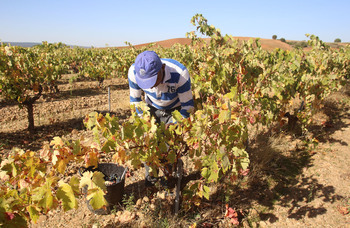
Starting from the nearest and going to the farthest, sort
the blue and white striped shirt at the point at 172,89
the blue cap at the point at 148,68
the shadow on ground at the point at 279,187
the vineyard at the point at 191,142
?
the vineyard at the point at 191,142, the blue cap at the point at 148,68, the blue and white striped shirt at the point at 172,89, the shadow on ground at the point at 279,187

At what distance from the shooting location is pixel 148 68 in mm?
2035

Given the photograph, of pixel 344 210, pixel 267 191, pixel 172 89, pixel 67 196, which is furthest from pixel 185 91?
pixel 344 210

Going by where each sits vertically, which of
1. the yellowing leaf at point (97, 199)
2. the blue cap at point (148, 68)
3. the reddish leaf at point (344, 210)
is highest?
the blue cap at point (148, 68)

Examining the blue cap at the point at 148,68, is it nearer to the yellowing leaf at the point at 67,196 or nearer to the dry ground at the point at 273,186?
the yellowing leaf at the point at 67,196

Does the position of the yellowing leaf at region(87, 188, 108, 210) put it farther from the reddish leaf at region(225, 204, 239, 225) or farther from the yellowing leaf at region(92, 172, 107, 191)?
the reddish leaf at region(225, 204, 239, 225)

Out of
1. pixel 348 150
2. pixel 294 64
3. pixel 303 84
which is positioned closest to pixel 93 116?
pixel 294 64

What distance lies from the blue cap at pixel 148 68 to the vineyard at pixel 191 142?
14.8 inches

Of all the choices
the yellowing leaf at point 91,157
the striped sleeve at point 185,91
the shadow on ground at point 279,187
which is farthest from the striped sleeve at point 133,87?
the shadow on ground at point 279,187

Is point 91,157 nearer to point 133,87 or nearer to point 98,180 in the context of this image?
point 98,180

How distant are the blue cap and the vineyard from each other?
0.38 meters

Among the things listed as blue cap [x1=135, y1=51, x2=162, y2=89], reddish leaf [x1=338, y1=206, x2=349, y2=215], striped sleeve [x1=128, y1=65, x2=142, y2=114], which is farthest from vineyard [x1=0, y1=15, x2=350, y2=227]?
reddish leaf [x1=338, y1=206, x2=349, y2=215]

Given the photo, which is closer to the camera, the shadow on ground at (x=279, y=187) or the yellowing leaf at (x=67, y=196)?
the yellowing leaf at (x=67, y=196)

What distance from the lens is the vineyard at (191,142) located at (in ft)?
4.92

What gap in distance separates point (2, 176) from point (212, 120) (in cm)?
166
